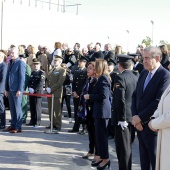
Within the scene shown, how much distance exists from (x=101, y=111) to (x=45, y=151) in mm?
1948

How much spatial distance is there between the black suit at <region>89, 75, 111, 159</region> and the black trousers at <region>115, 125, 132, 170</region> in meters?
0.68

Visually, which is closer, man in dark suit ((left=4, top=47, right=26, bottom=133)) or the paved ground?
the paved ground

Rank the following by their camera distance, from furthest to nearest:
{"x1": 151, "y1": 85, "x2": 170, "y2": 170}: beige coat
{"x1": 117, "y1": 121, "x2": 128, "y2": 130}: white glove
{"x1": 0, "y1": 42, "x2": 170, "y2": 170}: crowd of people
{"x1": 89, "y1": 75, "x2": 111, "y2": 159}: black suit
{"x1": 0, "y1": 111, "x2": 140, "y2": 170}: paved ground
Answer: {"x1": 0, "y1": 111, "x2": 140, "y2": 170}: paved ground → {"x1": 89, "y1": 75, "x2": 111, "y2": 159}: black suit → {"x1": 117, "y1": 121, "x2": 128, "y2": 130}: white glove → {"x1": 0, "y1": 42, "x2": 170, "y2": 170}: crowd of people → {"x1": 151, "y1": 85, "x2": 170, "y2": 170}: beige coat

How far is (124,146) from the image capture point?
5.98m

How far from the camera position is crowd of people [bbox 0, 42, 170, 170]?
5.12 m

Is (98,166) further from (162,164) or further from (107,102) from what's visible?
(162,164)

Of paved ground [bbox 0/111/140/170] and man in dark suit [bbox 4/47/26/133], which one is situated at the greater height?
man in dark suit [bbox 4/47/26/133]

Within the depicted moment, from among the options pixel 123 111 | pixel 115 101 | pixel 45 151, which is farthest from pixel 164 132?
pixel 45 151

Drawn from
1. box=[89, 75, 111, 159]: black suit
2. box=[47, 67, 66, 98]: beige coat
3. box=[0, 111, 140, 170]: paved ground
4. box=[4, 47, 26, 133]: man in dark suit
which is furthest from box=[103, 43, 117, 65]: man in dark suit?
box=[89, 75, 111, 159]: black suit

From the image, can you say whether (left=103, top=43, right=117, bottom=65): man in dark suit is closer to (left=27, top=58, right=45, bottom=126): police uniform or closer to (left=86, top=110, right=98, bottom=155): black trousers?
(left=27, top=58, right=45, bottom=126): police uniform

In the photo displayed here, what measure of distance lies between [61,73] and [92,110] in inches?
125

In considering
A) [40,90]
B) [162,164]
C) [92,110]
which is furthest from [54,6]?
[162,164]

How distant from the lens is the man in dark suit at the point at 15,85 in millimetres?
9668

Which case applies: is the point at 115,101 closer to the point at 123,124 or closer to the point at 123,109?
the point at 123,109
